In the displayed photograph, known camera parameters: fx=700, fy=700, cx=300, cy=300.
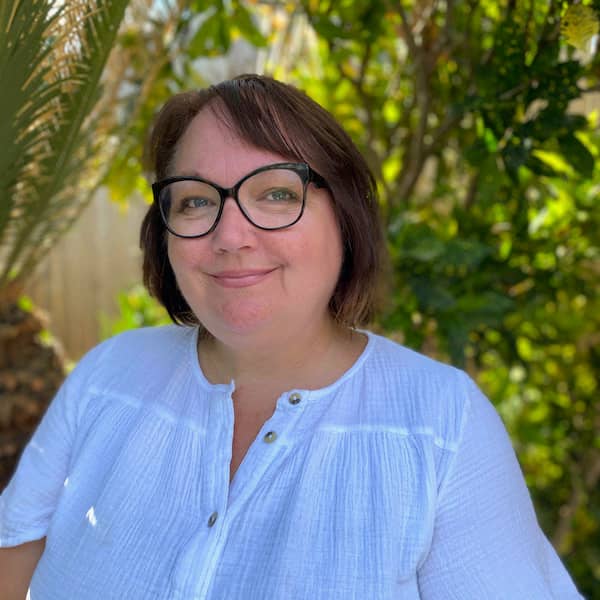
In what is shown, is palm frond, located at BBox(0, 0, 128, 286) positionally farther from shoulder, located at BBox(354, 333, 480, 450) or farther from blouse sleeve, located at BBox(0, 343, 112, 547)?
shoulder, located at BBox(354, 333, 480, 450)

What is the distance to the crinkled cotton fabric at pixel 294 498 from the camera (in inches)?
47.6

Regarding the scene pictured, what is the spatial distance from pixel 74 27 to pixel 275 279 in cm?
84

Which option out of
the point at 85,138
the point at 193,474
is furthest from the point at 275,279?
the point at 85,138

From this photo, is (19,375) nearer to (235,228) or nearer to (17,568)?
(17,568)

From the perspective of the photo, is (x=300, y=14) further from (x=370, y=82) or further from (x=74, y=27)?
(x=74, y=27)

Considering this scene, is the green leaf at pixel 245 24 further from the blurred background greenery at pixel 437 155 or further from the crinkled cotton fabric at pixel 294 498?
the crinkled cotton fabric at pixel 294 498

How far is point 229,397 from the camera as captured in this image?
147 cm

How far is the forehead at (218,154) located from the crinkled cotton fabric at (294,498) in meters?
0.45

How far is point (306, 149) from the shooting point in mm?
1367

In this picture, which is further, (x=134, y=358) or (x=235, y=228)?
(x=134, y=358)

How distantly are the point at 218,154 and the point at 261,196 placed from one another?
0.40ft

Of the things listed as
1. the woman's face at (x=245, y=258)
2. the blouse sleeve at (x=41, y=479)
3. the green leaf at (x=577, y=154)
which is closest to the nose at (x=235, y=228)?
the woman's face at (x=245, y=258)

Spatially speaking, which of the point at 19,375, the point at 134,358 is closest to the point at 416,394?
the point at 134,358

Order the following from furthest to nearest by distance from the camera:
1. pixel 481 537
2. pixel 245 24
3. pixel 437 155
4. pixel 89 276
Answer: pixel 89 276, pixel 437 155, pixel 245 24, pixel 481 537
